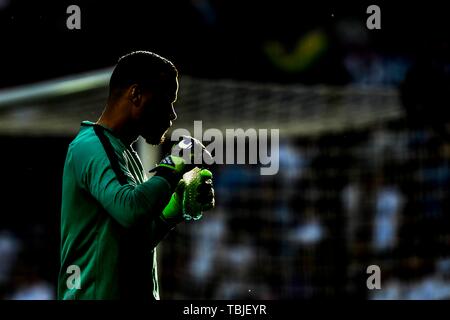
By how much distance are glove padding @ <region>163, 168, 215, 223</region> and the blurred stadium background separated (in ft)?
6.48

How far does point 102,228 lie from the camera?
1639mm

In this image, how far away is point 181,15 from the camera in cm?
493

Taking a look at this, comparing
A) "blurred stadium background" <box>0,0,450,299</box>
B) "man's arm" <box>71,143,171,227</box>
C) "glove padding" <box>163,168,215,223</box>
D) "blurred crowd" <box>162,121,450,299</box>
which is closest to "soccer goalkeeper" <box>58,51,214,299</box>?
"man's arm" <box>71,143,171,227</box>

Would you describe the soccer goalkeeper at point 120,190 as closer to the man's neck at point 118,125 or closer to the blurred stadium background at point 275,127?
the man's neck at point 118,125

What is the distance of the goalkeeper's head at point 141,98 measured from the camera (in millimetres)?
1758

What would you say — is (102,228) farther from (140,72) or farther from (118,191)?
(140,72)

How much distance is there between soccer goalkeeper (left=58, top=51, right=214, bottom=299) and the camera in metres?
1.59

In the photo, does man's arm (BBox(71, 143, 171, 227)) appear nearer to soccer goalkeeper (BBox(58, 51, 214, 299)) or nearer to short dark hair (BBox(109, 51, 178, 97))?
soccer goalkeeper (BBox(58, 51, 214, 299))

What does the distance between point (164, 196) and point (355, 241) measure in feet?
→ 15.5

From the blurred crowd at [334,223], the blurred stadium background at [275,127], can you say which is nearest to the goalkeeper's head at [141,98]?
the blurred stadium background at [275,127]

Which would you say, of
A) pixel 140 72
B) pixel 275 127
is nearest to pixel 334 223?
pixel 275 127

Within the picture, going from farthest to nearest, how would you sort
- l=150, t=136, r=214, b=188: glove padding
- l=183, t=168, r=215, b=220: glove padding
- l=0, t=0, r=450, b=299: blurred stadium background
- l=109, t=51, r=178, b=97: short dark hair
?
1. l=0, t=0, r=450, b=299: blurred stadium background
2. l=183, t=168, r=215, b=220: glove padding
3. l=109, t=51, r=178, b=97: short dark hair
4. l=150, t=136, r=214, b=188: glove padding
